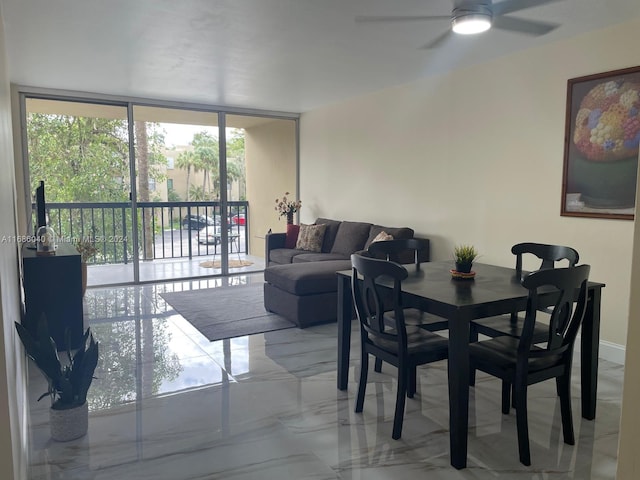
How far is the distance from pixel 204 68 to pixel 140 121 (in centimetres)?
215

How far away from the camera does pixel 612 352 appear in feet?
11.4

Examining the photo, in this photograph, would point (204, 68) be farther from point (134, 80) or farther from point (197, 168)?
point (197, 168)

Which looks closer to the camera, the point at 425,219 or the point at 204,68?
the point at 204,68

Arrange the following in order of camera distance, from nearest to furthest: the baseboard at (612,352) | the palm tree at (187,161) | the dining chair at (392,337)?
the dining chair at (392,337) < the baseboard at (612,352) < the palm tree at (187,161)

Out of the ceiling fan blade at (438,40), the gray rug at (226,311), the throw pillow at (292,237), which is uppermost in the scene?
the ceiling fan blade at (438,40)

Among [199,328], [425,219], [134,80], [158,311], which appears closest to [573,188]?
[425,219]

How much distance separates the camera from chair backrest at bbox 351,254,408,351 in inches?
91.6

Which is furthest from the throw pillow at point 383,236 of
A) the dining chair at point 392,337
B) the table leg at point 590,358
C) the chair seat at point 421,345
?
the table leg at point 590,358

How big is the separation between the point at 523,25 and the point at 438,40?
61 centimetres

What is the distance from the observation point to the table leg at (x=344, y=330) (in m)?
2.93

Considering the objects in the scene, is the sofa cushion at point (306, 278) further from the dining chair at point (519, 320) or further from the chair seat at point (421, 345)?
the chair seat at point (421, 345)

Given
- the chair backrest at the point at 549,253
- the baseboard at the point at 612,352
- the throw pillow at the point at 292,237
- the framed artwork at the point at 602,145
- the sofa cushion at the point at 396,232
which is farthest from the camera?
the throw pillow at the point at 292,237

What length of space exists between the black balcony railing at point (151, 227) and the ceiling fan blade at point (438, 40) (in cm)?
395

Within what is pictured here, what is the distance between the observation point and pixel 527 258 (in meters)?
3.99
